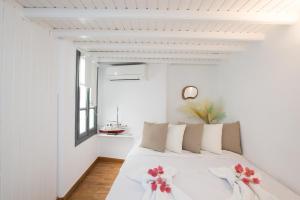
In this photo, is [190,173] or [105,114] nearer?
[190,173]

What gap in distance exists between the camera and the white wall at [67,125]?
2.33 m

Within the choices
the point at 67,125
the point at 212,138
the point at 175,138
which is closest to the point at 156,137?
the point at 175,138

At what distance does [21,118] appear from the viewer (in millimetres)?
1644

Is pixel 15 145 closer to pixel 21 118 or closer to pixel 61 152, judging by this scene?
pixel 21 118

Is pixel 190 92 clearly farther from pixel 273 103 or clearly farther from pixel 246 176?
pixel 246 176

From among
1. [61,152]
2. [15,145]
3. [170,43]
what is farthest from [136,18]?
[61,152]

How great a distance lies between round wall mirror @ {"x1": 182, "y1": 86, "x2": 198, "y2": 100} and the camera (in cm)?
370

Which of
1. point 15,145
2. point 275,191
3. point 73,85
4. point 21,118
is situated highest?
point 73,85

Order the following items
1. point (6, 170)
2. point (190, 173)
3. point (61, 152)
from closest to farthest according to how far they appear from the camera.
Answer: point (6, 170)
point (190, 173)
point (61, 152)

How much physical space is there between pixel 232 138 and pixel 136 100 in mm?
2002

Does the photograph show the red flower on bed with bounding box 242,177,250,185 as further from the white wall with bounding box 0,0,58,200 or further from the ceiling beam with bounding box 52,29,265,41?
the white wall with bounding box 0,0,58,200

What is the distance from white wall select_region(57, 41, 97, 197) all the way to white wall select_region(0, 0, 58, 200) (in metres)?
0.09

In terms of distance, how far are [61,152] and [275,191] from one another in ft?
8.11

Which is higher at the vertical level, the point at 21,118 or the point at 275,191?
the point at 21,118
